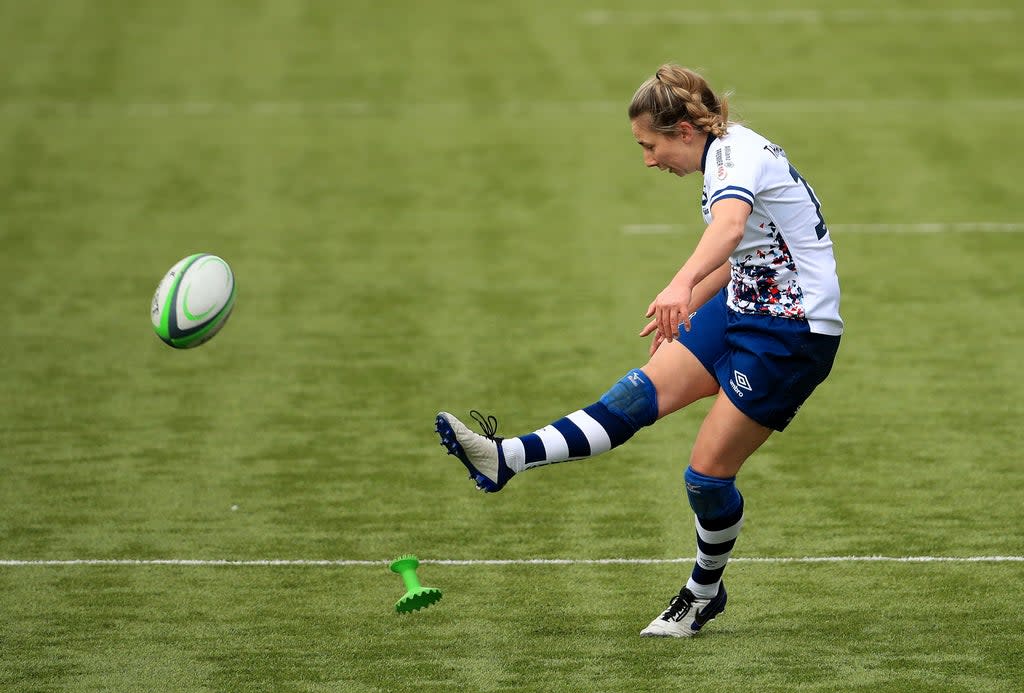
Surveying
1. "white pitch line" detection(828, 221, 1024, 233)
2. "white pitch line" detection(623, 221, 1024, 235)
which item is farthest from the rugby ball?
"white pitch line" detection(828, 221, 1024, 233)

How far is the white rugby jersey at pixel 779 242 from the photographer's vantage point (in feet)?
16.3

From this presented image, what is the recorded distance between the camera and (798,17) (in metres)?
17.7

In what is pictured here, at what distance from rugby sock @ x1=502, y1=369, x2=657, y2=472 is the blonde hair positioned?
890mm

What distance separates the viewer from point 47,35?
57.2 ft

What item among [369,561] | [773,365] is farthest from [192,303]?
[773,365]

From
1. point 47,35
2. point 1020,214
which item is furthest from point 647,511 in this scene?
point 47,35

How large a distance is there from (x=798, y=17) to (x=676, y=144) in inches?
523

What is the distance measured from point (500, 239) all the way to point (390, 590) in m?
5.64

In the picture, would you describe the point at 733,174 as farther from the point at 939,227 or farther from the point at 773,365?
the point at 939,227

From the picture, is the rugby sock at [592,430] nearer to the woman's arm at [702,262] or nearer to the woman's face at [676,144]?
the woman's arm at [702,262]

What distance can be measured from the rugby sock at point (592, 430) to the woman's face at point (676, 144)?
0.75m

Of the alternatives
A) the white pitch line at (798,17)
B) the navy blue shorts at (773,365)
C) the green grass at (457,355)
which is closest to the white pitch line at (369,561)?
the green grass at (457,355)

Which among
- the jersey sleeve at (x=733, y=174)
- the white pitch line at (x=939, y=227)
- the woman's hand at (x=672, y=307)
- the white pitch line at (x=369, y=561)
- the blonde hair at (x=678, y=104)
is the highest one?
the blonde hair at (x=678, y=104)

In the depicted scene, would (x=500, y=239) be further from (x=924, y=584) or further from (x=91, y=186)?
(x=924, y=584)
